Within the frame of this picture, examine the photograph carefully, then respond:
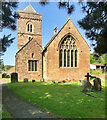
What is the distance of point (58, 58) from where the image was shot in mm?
18469

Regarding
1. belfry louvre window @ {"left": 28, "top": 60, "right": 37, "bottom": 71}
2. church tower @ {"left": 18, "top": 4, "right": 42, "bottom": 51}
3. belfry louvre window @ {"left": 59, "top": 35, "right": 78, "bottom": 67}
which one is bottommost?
belfry louvre window @ {"left": 28, "top": 60, "right": 37, "bottom": 71}

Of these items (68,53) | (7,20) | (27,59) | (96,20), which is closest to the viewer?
(96,20)

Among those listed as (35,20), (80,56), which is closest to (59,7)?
(80,56)

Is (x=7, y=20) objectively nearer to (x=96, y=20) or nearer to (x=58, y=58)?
(x=96, y=20)

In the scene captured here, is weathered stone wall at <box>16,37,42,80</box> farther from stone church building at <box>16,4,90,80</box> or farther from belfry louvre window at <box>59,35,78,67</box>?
belfry louvre window at <box>59,35,78,67</box>

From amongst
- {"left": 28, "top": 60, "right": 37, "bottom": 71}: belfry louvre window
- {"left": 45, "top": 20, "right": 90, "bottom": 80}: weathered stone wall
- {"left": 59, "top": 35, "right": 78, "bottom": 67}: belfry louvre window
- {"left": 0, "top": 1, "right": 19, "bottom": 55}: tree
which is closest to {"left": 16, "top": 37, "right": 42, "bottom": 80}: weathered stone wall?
{"left": 28, "top": 60, "right": 37, "bottom": 71}: belfry louvre window

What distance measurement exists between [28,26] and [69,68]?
1653 cm

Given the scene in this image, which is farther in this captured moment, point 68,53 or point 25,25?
point 25,25

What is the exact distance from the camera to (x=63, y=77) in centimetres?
1869

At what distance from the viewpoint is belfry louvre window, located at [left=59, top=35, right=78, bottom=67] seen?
62.5 feet

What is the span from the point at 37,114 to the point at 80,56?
53.9ft

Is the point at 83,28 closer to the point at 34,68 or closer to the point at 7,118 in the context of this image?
the point at 7,118

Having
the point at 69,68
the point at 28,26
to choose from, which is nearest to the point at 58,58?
the point at 69,68

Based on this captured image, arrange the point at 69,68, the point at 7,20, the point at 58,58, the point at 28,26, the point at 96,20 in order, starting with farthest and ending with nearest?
the point at 28,26, the point at 69,68, the point at 58,58, the point at 7,20, the point at 96,20
